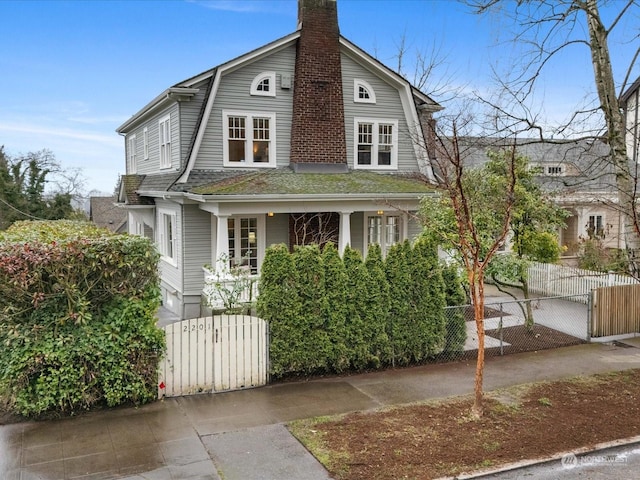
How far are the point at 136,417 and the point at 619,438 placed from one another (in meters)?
6.67

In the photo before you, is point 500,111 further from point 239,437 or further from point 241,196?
point 239,437

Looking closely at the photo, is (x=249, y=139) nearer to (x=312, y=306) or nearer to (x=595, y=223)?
(x=312, y=306)

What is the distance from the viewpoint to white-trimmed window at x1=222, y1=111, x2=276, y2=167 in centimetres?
1523

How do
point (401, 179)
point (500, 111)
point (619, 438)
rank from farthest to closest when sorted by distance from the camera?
point (401, 179)
point (500, 111)
point (619, 438)

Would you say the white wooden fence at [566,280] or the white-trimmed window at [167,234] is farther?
the white-trimmed window at [167,234]

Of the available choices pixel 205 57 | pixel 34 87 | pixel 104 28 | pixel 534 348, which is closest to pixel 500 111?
pixel 534 348

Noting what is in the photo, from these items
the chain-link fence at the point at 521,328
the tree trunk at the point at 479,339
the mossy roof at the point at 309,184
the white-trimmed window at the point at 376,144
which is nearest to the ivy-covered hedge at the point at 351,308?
the chain-link fence at the point at 521,328

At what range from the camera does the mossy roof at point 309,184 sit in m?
13.5

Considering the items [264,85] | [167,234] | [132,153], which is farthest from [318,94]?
[132,153]

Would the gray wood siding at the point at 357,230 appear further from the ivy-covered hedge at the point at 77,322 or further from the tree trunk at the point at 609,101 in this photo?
the ivy-covered hedge at the point at 77,322

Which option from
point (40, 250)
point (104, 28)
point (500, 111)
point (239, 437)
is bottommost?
point (239, 437)

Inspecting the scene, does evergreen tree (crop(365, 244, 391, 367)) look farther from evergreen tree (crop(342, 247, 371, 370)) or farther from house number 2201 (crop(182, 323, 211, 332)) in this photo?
house number 2201 (crop(182, 323, 211, 332))

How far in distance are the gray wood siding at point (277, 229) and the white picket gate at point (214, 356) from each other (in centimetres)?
698

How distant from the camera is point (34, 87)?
1545 inches
